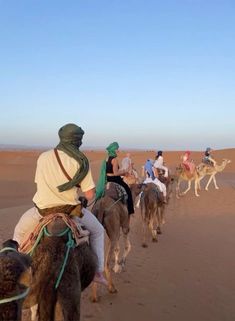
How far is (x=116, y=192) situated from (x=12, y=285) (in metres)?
6.68

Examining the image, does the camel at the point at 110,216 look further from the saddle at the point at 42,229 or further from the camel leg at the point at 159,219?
the camel leg at the point at 159,219

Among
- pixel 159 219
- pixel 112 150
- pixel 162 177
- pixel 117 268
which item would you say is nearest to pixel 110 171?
pixel 112 150

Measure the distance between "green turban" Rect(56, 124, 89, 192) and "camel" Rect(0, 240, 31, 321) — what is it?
2.24 metres

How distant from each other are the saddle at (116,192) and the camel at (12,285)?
6296 mm

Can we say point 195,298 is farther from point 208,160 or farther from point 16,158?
point 16,158

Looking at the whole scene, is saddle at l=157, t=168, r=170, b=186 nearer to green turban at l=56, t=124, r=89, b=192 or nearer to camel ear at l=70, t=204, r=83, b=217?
camel ear at l=70, t=204, r=83, b=217

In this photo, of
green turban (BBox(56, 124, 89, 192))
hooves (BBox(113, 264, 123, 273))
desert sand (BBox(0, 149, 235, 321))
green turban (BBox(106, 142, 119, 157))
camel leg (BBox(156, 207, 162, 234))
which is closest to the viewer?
green turban (BBox(56, 124, 89, 192))

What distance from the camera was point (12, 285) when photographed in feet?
9.29

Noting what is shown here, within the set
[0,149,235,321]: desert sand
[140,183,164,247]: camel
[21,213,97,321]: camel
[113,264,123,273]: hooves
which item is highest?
[21,213,97,321]: camel

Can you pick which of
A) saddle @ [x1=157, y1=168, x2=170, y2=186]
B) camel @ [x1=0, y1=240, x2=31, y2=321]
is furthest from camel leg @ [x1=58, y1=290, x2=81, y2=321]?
saddle @ [x1=157, y1=168, x2=170, y2=186]

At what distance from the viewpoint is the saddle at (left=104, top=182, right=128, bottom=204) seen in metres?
9.31

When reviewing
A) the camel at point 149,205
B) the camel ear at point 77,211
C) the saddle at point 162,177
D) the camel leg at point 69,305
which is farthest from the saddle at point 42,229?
the saddle at point 162,177

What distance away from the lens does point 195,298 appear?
28.2 ft

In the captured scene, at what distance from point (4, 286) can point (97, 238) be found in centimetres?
328
